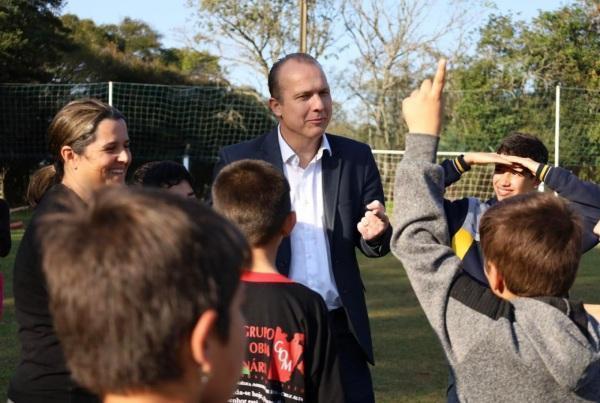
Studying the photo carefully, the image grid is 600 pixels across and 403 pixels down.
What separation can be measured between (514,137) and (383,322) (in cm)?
411

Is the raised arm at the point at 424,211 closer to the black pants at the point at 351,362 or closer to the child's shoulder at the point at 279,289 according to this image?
the child's shoulder at the point at 279,289

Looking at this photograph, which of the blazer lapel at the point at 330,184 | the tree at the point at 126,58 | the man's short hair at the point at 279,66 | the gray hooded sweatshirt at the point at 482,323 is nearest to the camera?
the gray hooded sweatshirt at the point at 482,323

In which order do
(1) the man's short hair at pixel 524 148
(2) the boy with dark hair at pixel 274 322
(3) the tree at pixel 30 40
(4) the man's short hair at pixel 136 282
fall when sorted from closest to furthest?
(4) the man's short hair at pixel 136 282 → (2) the boy with dark hair at pixel 274 322 → (1) the man's short hair at pixel 524 148 → (3) the tree at pixel 30 40

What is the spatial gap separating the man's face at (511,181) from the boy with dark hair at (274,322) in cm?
152

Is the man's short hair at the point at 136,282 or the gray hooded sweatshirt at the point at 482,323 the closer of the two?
the man's short hair at the point at 136,282

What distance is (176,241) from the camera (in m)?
1.30

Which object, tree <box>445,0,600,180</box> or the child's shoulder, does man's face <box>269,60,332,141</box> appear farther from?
tree <box>445,0,600,180</box>

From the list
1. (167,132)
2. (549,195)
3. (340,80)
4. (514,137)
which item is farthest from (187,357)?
(340,80)

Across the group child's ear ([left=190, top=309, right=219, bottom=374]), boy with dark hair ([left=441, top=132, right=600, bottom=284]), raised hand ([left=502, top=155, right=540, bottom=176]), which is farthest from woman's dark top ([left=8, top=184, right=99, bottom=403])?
raised hand ([left=502, top=155, right=540, bottom=176])

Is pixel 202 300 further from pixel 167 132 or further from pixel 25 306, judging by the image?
pixel 167 132

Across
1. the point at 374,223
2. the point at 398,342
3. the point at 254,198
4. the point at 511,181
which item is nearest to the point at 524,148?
the point at 511,181

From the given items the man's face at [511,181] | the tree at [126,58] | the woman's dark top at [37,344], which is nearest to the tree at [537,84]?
the tree at [126,58]

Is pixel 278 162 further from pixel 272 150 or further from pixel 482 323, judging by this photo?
pixel 482 323

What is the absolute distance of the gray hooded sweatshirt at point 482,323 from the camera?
6.93 ft
